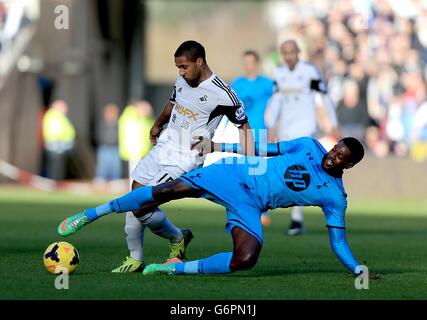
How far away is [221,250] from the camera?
13297mm

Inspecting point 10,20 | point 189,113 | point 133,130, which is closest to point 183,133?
point 189,113

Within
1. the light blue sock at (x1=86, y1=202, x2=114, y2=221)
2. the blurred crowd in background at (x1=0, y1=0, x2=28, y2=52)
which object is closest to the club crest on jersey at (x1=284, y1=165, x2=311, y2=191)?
the light blue sock at (x1=86, y1=202, x2=114, y2=221)

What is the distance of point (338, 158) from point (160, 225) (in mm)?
1894

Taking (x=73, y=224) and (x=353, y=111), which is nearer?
(x=73, y=224)

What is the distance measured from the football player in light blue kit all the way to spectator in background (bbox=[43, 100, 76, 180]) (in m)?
20.0

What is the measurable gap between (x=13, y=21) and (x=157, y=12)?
106 ft

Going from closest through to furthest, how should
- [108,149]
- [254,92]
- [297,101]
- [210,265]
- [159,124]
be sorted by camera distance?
[210,265] < [159,124] < [297,101] < [254,92] < [108,149]

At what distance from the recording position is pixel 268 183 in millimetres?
10195

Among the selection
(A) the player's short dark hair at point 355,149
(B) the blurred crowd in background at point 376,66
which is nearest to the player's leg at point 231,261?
(A) the player's short dark hair at point 355,149

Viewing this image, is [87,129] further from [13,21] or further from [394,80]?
[394,80]

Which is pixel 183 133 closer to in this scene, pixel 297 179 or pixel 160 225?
pixel 160 225

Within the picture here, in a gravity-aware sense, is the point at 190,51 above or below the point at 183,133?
above

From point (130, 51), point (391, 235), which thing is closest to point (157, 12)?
point (130, 51)
